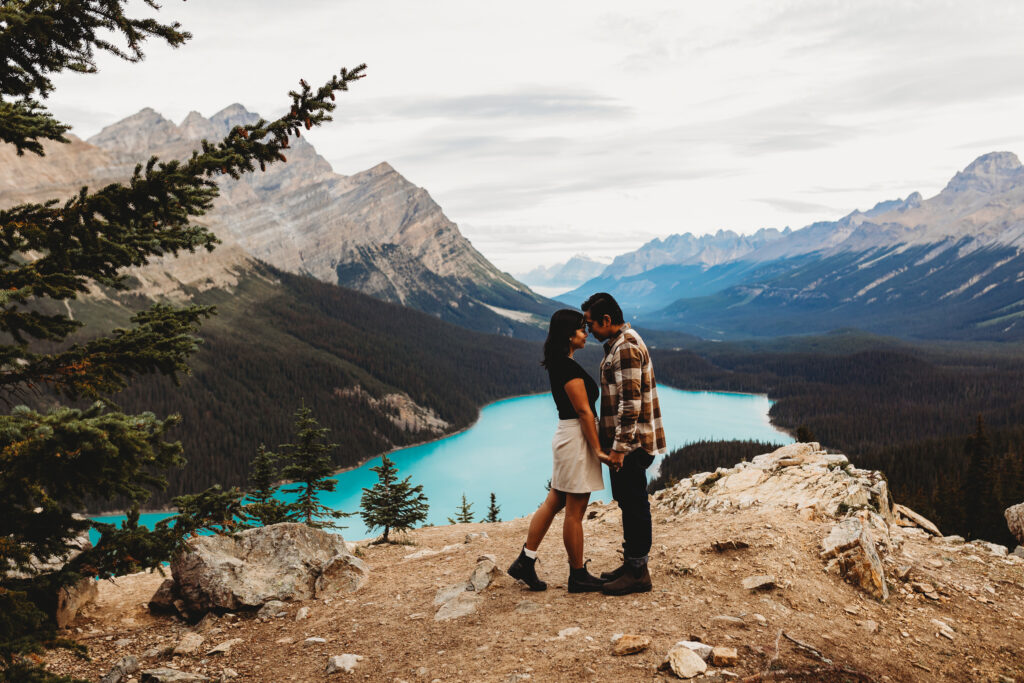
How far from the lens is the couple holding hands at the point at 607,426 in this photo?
24.2 feet

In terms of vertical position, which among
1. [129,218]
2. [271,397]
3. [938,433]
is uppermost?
[129,218]

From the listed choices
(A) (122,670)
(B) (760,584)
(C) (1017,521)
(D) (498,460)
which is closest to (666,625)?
(B) (760,584)

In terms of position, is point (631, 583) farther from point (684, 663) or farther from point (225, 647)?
point (225, 647)

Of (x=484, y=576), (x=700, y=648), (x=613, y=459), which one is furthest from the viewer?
(x=484, y=576)

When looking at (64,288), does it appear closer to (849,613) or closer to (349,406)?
(849,613)

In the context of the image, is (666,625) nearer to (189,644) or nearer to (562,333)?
(562,333)

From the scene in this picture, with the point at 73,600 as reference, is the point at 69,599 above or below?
above

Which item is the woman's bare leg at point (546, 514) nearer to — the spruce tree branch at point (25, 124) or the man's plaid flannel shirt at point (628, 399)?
the man's plaid flannel shirt at point (628, 399)

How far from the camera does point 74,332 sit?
20.7 ft

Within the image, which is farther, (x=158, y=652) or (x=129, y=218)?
(x=158, y=652)

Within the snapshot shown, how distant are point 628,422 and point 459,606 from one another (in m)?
3.90

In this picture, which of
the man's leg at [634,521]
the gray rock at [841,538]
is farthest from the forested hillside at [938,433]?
the man's leg at [634,521]

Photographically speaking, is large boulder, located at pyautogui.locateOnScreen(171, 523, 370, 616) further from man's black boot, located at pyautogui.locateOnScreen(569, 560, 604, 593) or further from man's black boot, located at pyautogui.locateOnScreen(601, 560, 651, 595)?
man's black boot, located at pyautogui.locateOnScreen(601, 560, 651, 595)

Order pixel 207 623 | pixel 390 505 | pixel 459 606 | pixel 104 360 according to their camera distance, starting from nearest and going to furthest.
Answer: pixel 104 360 < pixel 459 606 < pixel 207 623 < pixel 390 505
